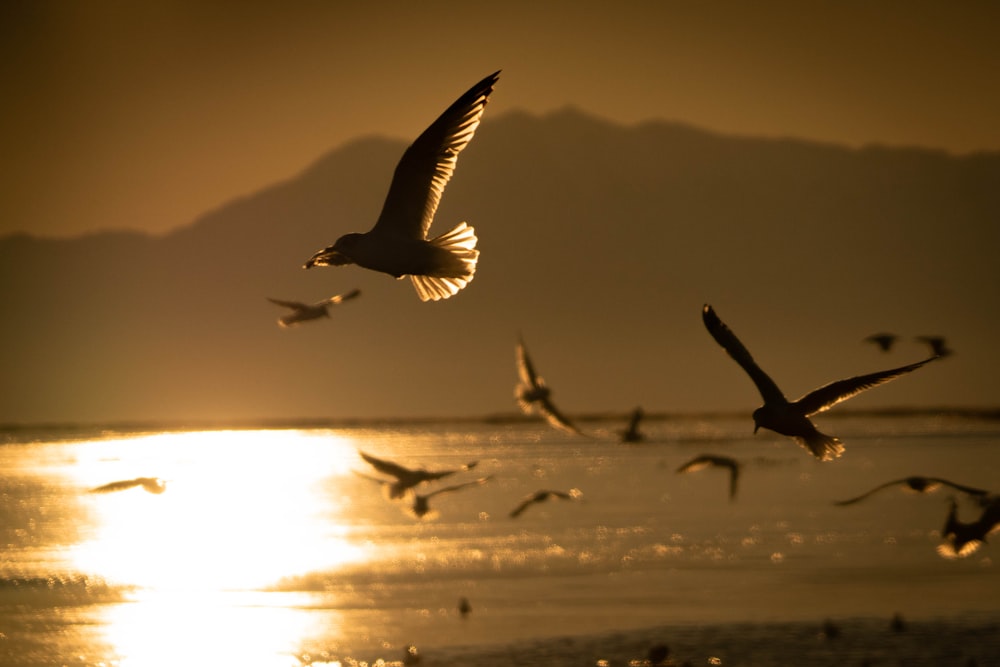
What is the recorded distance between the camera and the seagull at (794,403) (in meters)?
16.7

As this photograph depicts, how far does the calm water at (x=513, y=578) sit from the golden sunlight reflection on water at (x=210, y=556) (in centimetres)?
13

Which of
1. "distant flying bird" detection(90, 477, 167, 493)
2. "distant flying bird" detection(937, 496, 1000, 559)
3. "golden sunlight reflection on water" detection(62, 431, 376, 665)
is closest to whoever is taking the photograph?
"distant flying bird" detection(937, 496, 1000, 559)

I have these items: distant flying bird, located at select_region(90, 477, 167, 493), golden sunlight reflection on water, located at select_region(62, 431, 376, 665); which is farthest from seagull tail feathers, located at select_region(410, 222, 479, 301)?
distant flying bird, located at select_region(90, 477, 167, 493)

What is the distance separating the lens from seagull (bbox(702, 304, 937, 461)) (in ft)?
54.9

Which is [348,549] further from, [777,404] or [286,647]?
[777,404]

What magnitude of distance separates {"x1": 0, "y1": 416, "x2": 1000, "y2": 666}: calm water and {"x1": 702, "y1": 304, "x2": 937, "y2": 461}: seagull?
7.20 m

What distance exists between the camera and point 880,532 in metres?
45.4

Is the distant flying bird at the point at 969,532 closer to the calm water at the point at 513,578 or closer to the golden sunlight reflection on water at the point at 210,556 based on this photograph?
the calm water at the point at 513,578

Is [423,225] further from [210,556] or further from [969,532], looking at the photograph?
[210,556]

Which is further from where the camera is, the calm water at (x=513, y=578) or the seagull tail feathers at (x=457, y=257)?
the calm water at (x=513, y=578)

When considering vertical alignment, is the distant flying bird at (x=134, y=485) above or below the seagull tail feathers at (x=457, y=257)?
below

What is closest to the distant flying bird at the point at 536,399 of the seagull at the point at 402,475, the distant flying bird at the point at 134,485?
the seagull at the point at 402,475

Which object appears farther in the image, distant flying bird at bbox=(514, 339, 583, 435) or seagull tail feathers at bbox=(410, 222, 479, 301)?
distant flying bird at bbox=(514, 339, 583, 435)

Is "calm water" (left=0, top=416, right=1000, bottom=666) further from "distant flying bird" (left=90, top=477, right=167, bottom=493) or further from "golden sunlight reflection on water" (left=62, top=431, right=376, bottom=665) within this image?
"distant flying bird" (left=90, top=477, right=167, bottom=493)
